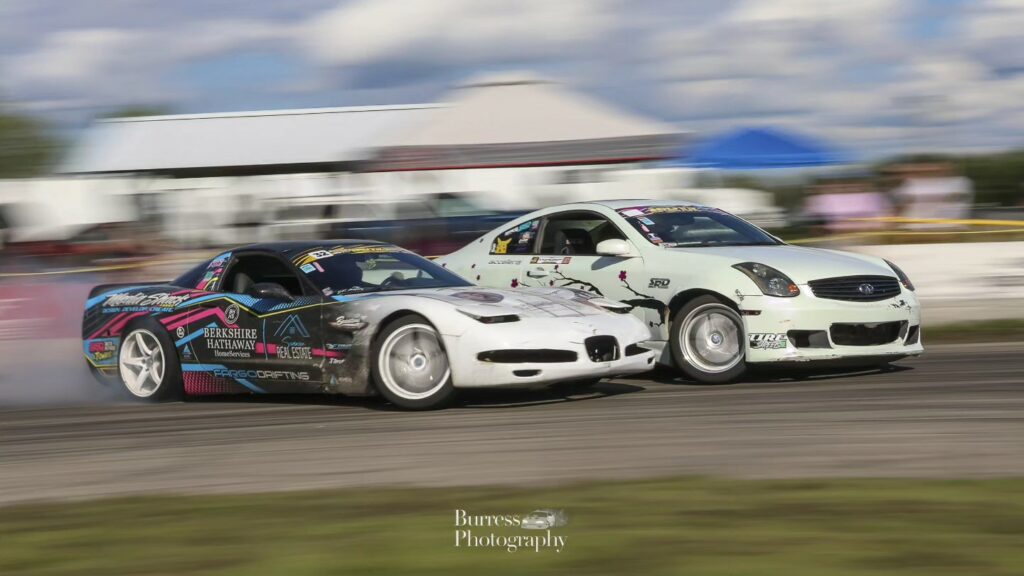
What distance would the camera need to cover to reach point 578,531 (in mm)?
4637

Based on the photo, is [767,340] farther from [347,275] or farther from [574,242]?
[347,275]

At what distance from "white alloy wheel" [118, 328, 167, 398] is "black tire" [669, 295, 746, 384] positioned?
3771 mm

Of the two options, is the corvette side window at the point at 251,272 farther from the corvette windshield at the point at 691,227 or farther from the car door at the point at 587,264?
the corvette windshield at the point at 691,227

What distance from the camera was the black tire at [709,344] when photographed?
8.94 metres

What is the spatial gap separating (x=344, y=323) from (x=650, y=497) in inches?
138

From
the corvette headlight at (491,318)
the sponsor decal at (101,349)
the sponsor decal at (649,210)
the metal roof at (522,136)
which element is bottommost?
the sponsor decal at (101,349)

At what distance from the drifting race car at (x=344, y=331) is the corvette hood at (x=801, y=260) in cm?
103

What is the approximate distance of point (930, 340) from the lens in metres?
12.3

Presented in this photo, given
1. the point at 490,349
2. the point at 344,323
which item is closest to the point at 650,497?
the point at 490,349

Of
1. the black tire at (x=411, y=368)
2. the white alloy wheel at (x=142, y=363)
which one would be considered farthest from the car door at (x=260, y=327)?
the black tire at (x=411, y=368)

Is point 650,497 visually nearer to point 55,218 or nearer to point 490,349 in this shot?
point 490,349

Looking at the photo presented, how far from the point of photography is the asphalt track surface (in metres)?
5.89

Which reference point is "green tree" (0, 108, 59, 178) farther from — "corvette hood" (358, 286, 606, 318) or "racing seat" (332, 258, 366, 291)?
"corvette hood" (358, 286, 606, 318)

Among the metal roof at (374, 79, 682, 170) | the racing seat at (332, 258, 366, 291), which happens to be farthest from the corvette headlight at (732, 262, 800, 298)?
the metal roof at (374, 79, 682, 170)
